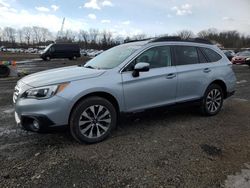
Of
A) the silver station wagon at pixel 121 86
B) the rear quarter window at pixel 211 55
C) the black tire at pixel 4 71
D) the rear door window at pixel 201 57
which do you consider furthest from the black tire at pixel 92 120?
the black tire at pixel 4 71

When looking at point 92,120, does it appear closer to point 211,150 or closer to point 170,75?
point 170,75

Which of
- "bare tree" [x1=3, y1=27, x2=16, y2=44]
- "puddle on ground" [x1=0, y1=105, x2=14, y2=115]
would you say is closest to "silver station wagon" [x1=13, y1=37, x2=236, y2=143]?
"puddle on ground" [x1=0, y1=105, x2=14, y2=115]

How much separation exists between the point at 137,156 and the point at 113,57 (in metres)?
2.07

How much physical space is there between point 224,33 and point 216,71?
111988mm

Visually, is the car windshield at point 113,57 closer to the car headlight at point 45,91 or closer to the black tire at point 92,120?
the black tire at point 92,120

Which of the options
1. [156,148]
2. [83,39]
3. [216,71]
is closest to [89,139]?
[156,148]

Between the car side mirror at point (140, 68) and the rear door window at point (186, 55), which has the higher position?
the rear door window at point (186, 55)

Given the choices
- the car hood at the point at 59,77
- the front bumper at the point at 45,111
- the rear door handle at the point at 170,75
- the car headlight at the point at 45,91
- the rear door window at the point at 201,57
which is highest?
the rear door window at the point at 201,57

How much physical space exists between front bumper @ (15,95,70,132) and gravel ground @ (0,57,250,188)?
455 millimetres

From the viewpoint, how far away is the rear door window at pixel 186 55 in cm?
523

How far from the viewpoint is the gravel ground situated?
3.16 metres

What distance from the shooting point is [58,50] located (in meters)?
33.2

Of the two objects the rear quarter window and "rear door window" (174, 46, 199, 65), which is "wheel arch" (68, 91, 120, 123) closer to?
"rear door window" (174, 46, 199, 65)

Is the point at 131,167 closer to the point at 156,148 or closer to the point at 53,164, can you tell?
the point at 156,148
